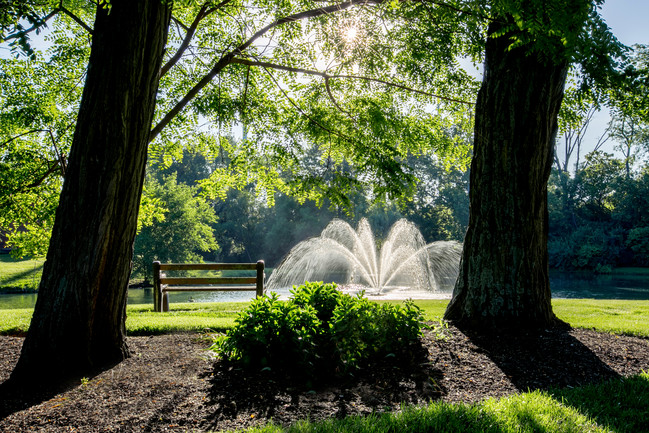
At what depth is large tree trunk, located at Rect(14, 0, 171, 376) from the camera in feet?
12.8

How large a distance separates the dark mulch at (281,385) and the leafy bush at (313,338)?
0.55ft

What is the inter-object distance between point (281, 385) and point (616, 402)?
8.84 ft

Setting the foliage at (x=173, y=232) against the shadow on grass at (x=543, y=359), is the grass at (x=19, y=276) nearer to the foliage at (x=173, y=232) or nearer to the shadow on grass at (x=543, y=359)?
the foliage at (x=173, y=232)

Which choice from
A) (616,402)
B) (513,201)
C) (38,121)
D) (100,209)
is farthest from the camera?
(38,121)

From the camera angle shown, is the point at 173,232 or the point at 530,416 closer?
the point at 530,416

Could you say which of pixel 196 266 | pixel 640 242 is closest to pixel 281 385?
pixel 196 266

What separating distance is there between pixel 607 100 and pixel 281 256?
139 feet

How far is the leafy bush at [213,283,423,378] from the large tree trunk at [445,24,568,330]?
1360mm

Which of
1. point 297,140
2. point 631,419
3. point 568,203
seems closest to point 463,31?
point 297,140

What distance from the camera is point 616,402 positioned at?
333cm

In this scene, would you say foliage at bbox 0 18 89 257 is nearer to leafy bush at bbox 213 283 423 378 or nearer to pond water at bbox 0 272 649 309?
leafy bush at bbox 213 283 423 378

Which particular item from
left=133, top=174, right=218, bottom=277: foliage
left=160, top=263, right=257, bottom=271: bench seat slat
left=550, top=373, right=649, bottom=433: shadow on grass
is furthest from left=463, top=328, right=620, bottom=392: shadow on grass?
left=133, top=174, right=218, bottom=277: foliage

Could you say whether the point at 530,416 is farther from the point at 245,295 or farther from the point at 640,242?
the point at 640,242

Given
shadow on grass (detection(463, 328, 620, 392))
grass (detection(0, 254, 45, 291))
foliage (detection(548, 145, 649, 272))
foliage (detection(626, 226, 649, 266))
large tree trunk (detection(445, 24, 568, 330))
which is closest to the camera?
shadow on grass (detection(463, 328, 620, 392))
